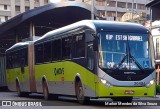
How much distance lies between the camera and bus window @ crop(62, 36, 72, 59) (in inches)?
741

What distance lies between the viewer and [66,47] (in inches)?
756

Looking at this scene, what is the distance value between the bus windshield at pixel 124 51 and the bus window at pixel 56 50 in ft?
13.4

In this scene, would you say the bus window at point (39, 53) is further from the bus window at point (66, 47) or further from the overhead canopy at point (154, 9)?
the overhead canopy at point (154, 9)

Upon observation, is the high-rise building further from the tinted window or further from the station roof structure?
the tinted window

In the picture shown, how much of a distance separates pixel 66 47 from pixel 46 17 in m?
27.0

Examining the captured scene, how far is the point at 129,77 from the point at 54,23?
109 ft

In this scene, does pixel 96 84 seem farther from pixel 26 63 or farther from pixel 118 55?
pixel 26 63

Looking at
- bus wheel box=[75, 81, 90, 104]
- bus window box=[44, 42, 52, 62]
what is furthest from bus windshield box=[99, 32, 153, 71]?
bus window box=[44, 42, 52, 62]

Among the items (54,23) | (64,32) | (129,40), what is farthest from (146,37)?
(54,23)

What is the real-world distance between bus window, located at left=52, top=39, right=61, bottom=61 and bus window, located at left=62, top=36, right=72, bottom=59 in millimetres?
568

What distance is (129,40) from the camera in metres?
16.6

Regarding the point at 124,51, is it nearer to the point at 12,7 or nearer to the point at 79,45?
the point at 79,45

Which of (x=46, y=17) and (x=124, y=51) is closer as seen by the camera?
(x=124, y=51)

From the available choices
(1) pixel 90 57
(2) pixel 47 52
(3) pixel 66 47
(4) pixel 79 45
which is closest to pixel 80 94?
(1) pixel 90 57
